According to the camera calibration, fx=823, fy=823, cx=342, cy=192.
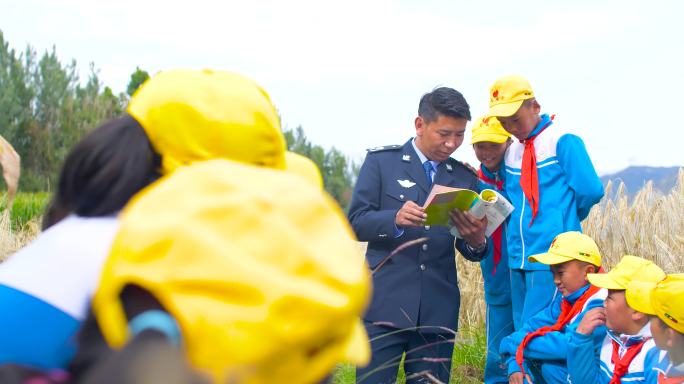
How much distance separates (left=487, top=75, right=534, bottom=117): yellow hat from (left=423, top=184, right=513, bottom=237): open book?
614 mm

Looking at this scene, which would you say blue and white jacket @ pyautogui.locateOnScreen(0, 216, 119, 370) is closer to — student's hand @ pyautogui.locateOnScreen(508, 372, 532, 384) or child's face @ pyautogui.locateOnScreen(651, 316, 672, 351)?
child's face @ pyautogui.locateOnScreen(651, 316, 672, 351)

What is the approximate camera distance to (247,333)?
3.16 feet

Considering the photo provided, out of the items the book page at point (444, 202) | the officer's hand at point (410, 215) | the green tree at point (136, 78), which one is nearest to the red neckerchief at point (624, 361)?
the book page at point (444, 202)

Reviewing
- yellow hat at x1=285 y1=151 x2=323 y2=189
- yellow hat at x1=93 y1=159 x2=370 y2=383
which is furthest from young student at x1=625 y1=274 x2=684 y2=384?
yellow hat at x1=93 y1=159 x2=370 y2=383

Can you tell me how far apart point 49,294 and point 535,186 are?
3.66 metres

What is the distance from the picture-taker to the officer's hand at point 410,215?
416 cm

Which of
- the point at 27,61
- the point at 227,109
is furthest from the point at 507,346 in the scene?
the point at 27,61

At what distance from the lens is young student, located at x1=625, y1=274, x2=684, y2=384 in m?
3.64

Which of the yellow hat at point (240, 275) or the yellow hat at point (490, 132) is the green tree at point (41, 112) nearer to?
the yellow hat at point (490, 132)

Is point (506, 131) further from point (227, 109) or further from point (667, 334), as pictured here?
point (227, 109)

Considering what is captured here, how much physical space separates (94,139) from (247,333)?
72 centimetres

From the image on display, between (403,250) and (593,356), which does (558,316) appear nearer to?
(593,356)

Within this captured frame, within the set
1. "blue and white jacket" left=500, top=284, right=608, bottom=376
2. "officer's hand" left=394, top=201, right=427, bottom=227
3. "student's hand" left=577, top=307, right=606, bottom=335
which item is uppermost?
"officer's hand" left=394, top=201, right=427, bottom=227

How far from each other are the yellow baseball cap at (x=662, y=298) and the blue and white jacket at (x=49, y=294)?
2980mm
